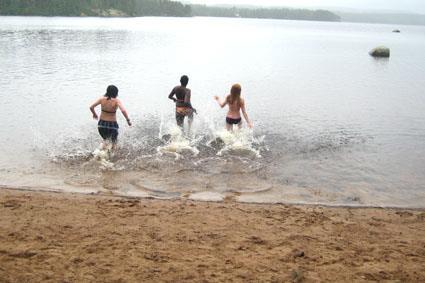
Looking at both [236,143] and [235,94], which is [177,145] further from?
[235,94]

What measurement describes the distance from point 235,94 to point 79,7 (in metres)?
122

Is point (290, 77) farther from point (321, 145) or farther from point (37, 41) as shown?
point (37, 41)

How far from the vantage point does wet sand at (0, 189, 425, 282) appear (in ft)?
17.7

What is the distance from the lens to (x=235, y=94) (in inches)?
442

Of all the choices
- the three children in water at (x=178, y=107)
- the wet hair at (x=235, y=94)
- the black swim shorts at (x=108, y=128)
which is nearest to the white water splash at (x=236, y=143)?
the three children in water at (x=178, y=107)

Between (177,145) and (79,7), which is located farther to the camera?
(79,7)

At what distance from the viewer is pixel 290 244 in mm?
6258

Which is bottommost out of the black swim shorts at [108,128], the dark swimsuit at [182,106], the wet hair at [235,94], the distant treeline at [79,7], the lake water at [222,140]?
the lake water at [222,140]

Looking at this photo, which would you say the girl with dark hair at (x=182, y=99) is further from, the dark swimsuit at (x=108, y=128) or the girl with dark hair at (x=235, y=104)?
the dark swimsuit at (x=108, y=128)

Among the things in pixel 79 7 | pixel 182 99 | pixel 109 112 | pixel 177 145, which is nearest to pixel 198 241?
pixel 109 112

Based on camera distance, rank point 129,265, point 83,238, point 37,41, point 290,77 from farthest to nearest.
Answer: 1. point 37,41
2. point 290,77
3. point 83,238
4. point 129,265

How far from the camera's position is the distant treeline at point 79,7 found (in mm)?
105250

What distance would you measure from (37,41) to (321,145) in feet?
133

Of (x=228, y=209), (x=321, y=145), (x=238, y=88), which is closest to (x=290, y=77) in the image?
(x=321, y=145)
